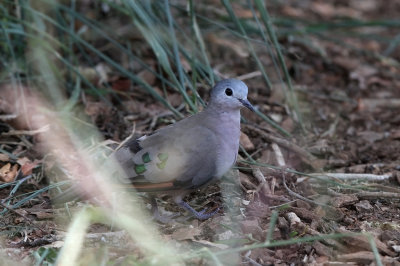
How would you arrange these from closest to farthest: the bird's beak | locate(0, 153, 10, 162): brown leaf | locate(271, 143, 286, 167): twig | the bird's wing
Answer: the bird's wing < the bird's beak < locate(0, 153, 10, 162): brown leaf < locate(271, 143, 286, 167): twig

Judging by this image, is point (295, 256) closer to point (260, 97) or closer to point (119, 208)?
point (119, 208)

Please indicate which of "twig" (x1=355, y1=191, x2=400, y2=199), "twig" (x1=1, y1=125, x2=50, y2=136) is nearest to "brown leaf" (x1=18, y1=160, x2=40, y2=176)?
"twig" (x1=1, y1=125, x2=50, y2=136)

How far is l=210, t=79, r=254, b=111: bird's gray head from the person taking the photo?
3443 millimetres

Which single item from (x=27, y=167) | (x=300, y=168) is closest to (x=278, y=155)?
(x=300, y=168)

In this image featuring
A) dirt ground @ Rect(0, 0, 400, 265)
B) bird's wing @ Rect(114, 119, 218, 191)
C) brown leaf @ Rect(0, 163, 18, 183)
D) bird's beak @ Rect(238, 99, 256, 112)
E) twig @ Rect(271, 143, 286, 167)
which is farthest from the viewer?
twig @ Rect(271, 143, 286, 167)

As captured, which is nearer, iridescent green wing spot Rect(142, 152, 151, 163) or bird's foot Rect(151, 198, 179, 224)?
iridescent green wing spot Rect(142, 152, 151, 163)

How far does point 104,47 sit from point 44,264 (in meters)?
2.69

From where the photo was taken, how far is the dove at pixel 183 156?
3172mm

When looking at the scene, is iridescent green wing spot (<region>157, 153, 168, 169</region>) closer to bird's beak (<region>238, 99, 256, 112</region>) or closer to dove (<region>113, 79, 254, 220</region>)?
dove (<region>113, 79, 254, 220</region>)

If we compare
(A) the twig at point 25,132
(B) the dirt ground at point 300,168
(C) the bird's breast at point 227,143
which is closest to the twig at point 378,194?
(B) the dirt ground at point 300,168

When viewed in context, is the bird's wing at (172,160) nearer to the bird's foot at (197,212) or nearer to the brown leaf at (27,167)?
the bird's foot at (197,212)

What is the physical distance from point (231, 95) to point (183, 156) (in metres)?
0.48

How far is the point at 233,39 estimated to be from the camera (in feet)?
18.1

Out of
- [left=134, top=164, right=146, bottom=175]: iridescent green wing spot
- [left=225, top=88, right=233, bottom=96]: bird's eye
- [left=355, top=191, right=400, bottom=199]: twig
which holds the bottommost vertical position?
[left=355, top=191, right=400, bottom=199]: twig
